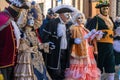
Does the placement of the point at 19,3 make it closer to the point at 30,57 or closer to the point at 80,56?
the point at 30,57

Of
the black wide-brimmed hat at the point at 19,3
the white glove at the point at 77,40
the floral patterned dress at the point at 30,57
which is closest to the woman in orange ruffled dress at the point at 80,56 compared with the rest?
the white glove at the point at 77,40

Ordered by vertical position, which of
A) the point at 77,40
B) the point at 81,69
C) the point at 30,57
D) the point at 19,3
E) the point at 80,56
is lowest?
the point at 81,69

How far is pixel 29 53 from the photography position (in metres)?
6.86

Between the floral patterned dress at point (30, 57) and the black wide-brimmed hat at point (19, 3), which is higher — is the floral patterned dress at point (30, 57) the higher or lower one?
the lower one

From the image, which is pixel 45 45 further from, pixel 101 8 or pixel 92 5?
pixel 92 5

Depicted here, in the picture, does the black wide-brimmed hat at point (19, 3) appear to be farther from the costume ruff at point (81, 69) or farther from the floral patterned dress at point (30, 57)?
the costume ruff at point (81, 69)

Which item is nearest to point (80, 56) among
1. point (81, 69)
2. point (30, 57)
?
point (81, 69)

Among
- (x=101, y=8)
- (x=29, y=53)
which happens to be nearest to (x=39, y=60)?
(x=29, y=53)

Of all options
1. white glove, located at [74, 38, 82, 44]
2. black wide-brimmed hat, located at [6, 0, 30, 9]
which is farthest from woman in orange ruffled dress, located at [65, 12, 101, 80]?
black wide-brimmed hat, located at [6, 0, 30, 9]

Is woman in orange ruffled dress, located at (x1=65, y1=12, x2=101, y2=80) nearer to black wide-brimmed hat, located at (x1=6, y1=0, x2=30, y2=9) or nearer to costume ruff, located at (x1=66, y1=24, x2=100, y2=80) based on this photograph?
costume ruff, located at (x1=66, y1=24, x2=100, y2=80)

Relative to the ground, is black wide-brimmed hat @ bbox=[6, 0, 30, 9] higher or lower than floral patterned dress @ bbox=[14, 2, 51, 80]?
higher

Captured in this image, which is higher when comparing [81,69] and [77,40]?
[77,40]

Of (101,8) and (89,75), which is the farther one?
(101,8)

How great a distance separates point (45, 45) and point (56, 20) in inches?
33.1
